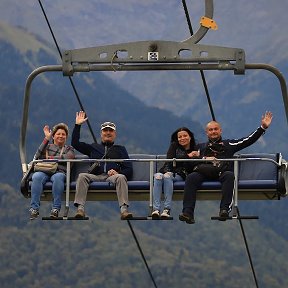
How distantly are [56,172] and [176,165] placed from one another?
1781mm

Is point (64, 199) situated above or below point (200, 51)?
below

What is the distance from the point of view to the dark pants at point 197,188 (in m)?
17.4

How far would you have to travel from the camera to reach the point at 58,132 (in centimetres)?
1828

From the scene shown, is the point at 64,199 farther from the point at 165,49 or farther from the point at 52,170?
the point at 165,49

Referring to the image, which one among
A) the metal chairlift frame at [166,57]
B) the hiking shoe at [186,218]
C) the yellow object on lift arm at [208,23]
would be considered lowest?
the hiking shoe at [186,218]

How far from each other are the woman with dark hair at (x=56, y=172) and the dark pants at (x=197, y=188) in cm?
183

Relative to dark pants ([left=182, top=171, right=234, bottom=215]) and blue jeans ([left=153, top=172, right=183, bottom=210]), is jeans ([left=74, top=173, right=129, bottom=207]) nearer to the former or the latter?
blue jeans ([left=153, top=172, right=183, bottom=210])

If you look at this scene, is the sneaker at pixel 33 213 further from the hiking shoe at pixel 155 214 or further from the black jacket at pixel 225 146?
the black jacket at pixel 225 146

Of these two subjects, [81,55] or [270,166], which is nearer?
[81,55]

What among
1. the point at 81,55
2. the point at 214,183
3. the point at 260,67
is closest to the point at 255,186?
the point at 214,183

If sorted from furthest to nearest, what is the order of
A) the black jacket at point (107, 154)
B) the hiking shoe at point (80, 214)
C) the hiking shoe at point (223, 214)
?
the black jacket at point (107, 154)
the hiking shoe at point (80, 214)
the hiking shoe at point (223, 214)

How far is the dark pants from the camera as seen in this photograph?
1739 cm

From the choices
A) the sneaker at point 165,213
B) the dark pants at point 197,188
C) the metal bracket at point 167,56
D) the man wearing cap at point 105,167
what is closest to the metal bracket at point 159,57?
the metal bracket at point 167,56

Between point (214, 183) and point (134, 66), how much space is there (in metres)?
2.01
